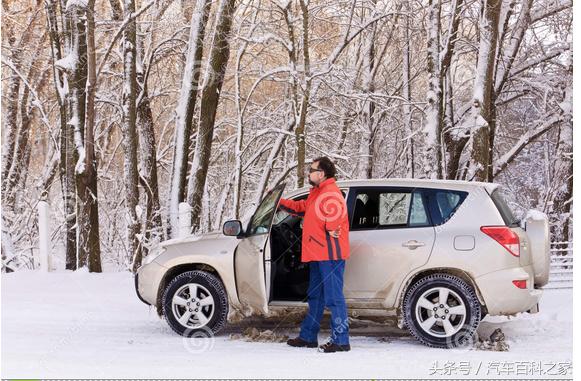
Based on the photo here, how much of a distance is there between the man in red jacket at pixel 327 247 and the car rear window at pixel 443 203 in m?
1.03

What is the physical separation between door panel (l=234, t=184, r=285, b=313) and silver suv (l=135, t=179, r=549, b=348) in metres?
0.01

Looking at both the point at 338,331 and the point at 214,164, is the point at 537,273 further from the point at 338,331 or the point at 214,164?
the point at 214,164

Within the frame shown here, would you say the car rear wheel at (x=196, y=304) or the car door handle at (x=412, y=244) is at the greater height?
the car door handle at (x=412, y=244)

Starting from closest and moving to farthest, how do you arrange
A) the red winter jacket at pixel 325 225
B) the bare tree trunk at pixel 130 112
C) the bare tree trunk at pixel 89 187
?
the red winter jacket at pixel 325 225 → the bare tree trunk at pixel 89 187 → the bare tree trunk at pixel 130 112

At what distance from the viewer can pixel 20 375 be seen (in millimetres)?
6176

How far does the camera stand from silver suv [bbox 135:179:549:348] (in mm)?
7043

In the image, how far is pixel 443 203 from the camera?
24.0 ft

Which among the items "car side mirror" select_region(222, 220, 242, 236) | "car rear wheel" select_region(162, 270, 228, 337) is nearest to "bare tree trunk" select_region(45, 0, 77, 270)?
"car rear wheel" select_region(162, 270, 228, 337)

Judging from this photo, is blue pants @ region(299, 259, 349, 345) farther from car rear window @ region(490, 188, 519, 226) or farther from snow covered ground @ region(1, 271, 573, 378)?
car rear window @ region(490, 188, 519, 226)

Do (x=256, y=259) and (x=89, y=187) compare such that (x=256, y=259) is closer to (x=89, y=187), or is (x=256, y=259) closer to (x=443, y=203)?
(x=443, y=203)

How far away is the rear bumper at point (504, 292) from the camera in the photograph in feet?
22.9

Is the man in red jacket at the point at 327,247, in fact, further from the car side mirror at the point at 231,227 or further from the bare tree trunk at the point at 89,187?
the bare tree trunk at the point at 89,187

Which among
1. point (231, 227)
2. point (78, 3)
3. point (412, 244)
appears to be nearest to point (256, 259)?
point (231, 227)

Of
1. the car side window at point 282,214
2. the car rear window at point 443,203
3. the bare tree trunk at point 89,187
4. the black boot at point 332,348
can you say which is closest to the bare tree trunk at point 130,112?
the bare tree trunk at point 89,187
